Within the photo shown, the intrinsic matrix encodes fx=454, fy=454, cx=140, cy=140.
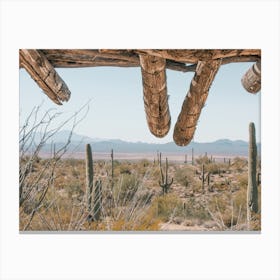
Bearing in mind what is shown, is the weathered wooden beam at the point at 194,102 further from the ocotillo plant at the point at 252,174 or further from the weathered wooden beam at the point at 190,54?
the ocotillo plant at the point at 252,174

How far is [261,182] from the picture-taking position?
338cm

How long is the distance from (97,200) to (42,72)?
104 cm

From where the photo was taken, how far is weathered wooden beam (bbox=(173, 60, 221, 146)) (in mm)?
3135

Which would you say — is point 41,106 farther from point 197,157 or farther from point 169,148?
point 197,157

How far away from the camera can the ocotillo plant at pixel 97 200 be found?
3.45 meters

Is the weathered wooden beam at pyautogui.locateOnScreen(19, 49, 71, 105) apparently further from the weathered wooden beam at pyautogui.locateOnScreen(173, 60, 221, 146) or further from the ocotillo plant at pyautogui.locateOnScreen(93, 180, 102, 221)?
the weathered wooden beam at pyautogui.locateOnScreen(173, 60, 221, 146)

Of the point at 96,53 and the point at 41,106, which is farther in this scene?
the point at 41,106

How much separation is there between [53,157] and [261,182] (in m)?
1.57

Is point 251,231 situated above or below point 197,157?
below

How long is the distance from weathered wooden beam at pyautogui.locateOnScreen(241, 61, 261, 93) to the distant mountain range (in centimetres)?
42
